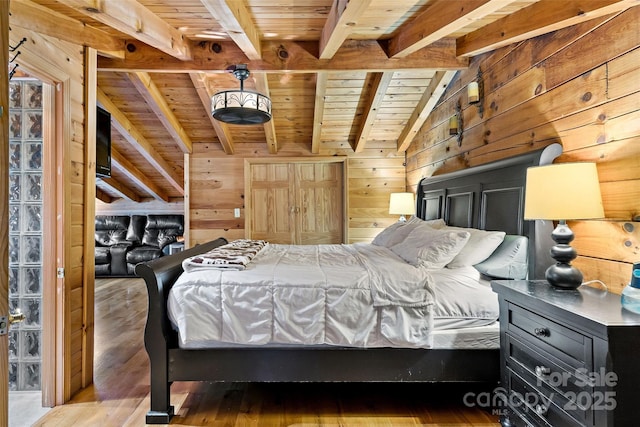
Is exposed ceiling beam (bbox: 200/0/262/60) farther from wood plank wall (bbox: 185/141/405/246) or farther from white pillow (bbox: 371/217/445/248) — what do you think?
wood plank wall (bbox: 185/141/405/246)

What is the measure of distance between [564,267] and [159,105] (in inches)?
160

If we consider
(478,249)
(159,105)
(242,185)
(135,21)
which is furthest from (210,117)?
(478,249)

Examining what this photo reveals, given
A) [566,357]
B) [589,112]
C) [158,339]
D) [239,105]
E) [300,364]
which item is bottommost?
[300,364]

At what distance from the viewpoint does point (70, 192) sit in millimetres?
2172

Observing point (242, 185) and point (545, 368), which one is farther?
point (242, 185)

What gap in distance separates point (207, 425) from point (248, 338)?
0.54 metres

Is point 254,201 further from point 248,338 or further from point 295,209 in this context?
point 248,338

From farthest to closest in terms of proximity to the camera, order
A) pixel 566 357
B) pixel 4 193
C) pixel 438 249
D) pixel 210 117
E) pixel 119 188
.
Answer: pixel 119 188 → pixel 210 117 → pixel 438 249 → pixel 566 357 → pixel 4 193

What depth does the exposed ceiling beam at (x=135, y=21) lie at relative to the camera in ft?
6.33

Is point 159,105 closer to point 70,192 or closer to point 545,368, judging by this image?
point 70,192

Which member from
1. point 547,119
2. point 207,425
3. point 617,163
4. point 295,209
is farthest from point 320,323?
point 295,209

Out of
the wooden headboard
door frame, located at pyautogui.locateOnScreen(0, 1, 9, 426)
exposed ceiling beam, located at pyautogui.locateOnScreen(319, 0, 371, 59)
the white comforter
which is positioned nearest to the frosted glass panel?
the white comforter

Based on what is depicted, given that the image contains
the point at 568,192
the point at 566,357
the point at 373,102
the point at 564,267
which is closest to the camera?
the point at 566,357

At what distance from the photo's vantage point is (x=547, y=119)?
215 centimetres
